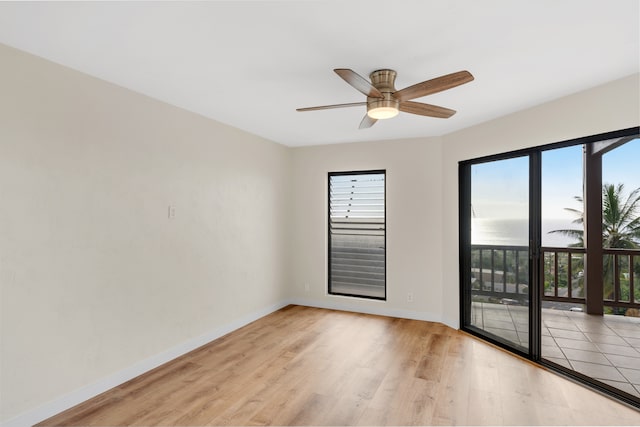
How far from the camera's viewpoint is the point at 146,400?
2.56 m

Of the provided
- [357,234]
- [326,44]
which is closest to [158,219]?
[326,44]

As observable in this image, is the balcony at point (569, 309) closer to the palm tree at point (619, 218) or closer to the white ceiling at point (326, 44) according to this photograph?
the palm tree at point (619, 218)

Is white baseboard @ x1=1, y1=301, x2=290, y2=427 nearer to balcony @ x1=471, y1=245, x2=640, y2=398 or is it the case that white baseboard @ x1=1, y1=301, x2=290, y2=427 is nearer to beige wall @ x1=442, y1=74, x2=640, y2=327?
beige wall @ x1=442, y1=74, x2=640, y2=327

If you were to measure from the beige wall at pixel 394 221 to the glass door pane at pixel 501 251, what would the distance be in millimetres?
546

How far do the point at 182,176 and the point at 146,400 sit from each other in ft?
6.51

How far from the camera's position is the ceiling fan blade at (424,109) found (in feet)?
8.43

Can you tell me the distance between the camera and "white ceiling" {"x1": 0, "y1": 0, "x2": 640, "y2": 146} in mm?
1735

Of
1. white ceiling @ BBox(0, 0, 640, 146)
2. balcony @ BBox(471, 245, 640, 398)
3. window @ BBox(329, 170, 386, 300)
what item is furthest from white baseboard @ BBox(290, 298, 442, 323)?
white ceiling @ BBox(0, 0, 640, 146)

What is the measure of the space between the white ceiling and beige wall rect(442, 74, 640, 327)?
0.14 metres

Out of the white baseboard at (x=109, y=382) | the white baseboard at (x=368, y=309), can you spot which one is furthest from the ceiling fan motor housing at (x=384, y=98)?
the white baseboard at (x=368, y=309)

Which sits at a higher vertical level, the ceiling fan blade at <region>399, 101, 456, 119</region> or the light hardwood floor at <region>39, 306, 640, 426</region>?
the ceiling fan blade at <region>399, 101, 456, 119</region>

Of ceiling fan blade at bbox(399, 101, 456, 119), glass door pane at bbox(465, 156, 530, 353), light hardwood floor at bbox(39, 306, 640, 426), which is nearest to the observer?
light hardwood floor at bbox(39, 306, 640, 426)

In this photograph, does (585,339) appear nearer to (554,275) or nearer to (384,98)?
(554,275)

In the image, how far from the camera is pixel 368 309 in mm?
4875
